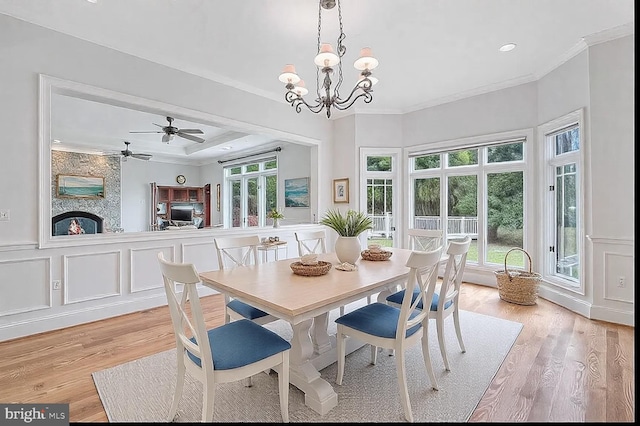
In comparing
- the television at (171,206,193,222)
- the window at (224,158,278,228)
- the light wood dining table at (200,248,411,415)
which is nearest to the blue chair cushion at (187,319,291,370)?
the light wood dining table at (200,248,411,415)

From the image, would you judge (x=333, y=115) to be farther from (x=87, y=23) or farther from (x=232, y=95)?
(x=87, y=23)

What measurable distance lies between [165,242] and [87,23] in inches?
91.0

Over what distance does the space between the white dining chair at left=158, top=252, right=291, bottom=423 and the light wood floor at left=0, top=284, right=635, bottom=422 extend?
724 mm

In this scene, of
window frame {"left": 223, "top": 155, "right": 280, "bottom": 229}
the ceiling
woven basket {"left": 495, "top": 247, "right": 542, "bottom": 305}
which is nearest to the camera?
the ceiling

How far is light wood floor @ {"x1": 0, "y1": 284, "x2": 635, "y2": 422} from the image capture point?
1.77m

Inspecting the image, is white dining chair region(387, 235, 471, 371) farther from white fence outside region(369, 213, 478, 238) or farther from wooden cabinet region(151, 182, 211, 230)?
wooden cabinet region(151, 182, 211, 230)

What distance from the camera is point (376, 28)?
9.58 ft

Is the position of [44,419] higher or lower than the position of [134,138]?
lower

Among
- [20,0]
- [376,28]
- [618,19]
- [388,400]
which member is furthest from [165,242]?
[618,19]

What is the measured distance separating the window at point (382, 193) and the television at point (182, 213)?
6081 mm

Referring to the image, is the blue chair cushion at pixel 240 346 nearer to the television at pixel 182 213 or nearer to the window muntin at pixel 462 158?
the window muntin at pixel 462 158

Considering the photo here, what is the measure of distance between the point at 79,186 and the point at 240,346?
299 inches

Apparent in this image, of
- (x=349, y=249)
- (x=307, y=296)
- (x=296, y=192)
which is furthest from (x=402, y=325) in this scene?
(x=296, y=192)

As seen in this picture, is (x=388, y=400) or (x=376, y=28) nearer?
(x=388, y=400)
